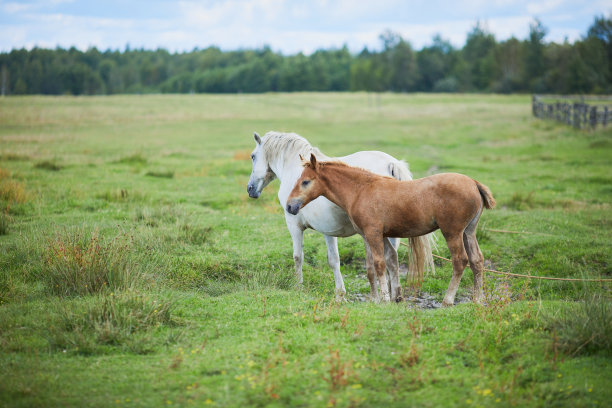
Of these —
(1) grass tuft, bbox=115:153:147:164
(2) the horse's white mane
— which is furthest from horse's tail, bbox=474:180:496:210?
(1) grass tuft, bbox=115:153:147:164

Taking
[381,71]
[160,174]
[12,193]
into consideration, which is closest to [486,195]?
[12,193]

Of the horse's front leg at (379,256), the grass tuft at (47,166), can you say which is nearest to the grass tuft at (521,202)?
the horse's front leg at (379,256)

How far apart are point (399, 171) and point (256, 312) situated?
3.36 meters

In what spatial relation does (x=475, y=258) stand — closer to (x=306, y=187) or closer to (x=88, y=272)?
(x=306, y=187)

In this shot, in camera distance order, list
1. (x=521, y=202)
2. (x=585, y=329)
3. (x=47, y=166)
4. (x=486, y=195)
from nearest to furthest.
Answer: (x=585, y=329), (x=486, y=195), (x=521, y=202), (x=47, y=166)

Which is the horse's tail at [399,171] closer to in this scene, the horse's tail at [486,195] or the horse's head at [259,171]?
the horse's tail at [486,195]

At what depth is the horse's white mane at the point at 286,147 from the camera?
8906mm

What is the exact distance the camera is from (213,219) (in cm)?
1313

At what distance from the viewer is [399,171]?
27.1ft

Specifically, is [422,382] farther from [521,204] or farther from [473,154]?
[473,154]

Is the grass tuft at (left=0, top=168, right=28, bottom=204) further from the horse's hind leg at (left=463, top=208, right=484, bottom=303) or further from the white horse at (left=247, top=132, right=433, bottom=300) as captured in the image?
the horse's hind leg at (left=463, top=208, right=484, bottom=303)

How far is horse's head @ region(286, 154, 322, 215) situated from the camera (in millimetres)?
7453

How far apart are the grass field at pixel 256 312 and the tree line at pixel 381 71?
76167mm

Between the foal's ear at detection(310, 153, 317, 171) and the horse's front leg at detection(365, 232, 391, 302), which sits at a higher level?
the foal's ear at detection(310, 153, 317, 171)
